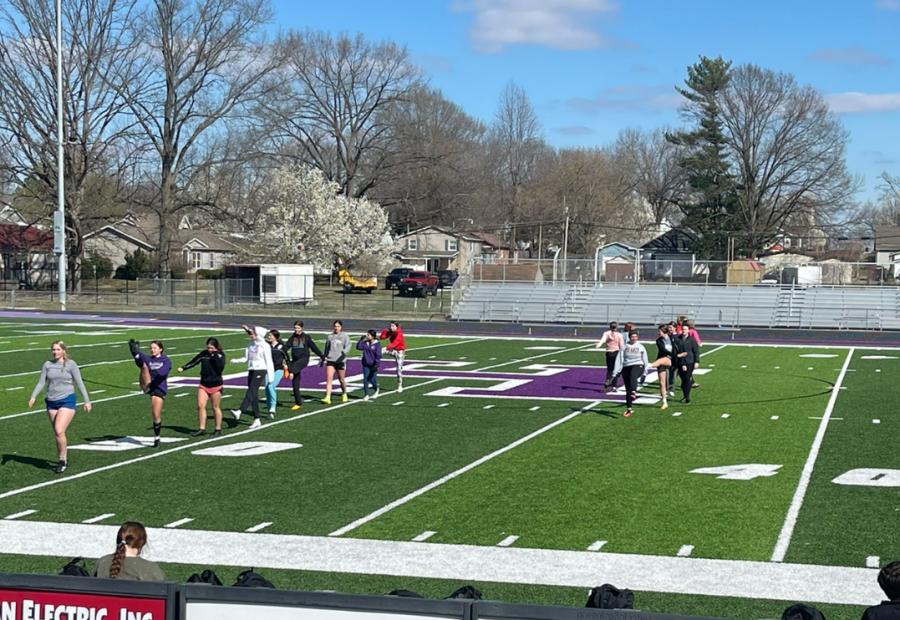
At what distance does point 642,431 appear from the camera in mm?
18266

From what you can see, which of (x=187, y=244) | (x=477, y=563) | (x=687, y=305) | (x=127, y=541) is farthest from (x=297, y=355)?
(x=187, y=244)

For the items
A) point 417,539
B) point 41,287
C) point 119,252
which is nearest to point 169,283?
point 41,287

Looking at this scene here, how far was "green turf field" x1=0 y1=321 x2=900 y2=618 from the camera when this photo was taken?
404 inches

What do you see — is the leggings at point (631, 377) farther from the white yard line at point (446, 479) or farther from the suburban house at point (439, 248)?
the suburban house at point (439, 248)

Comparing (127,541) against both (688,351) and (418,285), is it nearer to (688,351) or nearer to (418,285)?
(688,351)

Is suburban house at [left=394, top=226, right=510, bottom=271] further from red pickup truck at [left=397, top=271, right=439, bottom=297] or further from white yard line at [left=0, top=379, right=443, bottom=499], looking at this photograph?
white yard line at [left=0, top=379, right=443, bottom=499]

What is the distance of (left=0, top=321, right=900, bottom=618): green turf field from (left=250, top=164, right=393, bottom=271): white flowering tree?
50207 millimetres

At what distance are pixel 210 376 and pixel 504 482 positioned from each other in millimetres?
5524

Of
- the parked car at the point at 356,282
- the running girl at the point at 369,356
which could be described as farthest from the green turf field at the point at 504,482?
the parked car at the point at 356,282

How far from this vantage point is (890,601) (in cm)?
588

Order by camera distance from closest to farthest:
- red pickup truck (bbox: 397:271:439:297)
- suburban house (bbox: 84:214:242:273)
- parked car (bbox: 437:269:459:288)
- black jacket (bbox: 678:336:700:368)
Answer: black jacket (bbox: 678:336:700:368), red pickup truck (bbox: 397:271:439:297), parked car (bbox: 437:269:459:288), suburban house (bbox: 84:214:242:273)

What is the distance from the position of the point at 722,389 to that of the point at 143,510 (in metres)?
15.4

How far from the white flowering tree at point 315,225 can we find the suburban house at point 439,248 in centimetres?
1806

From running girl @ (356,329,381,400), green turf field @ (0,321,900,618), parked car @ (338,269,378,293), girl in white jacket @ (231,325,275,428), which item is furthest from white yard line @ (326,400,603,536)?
parked car @ (338,269,378,293)
